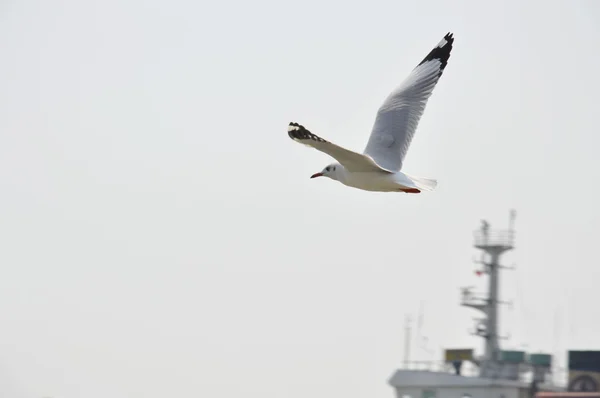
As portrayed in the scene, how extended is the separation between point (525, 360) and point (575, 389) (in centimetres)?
111

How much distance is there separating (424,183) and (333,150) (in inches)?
55.1

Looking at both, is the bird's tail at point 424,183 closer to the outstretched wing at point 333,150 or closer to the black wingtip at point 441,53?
the outstretched wing at point 333,150

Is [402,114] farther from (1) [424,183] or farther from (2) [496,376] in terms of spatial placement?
(2) [496,376]

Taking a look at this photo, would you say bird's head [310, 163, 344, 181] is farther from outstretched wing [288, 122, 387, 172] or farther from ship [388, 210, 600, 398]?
ship [388, 210, 600, 398]

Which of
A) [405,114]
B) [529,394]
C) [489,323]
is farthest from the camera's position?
[489,323]

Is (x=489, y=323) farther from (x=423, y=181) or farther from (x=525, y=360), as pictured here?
(x=423, y=181)

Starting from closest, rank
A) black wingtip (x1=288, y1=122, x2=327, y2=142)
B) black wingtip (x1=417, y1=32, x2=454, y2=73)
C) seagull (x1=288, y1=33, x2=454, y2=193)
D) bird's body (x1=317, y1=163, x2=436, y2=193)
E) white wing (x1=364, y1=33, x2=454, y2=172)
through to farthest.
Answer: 1. black wingtip (x1=288, y1=122, x2=327, y2=142)
2. seagull (x1=288, y1=33, x2=454, y2=193)
3. bird's body (x1=317, y1=163, x2=436, y2=193)
4. white wing (x1=364, y1=33, x2=454, y2=172)
5. black wingtip (x1=417, y1=32, x2=454, y2=73)

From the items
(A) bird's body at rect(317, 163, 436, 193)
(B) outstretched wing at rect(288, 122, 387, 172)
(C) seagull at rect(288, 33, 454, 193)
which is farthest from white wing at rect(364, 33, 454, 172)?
(B) outstretched wing at rect(288, 122, 387, 172)

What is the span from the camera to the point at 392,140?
14.9m

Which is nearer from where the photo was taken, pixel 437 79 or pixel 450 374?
pixel 437 79

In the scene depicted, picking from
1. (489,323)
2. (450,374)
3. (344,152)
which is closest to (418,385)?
(450,374)

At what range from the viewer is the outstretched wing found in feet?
41.9

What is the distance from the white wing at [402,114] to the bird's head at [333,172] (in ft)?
1.83

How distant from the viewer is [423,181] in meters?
14.1
